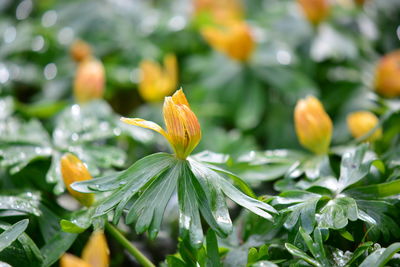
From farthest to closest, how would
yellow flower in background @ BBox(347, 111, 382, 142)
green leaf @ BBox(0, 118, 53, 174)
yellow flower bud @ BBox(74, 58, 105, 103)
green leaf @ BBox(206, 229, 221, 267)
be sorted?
yellow flower bud @ BBox(74, 58, 105, 103) < yellow flower in background @ BBox(347, 111, 382, 142) < green leaf @ BBox(0, 118, 53, 174) < green leaf @ BBox(206, 229, 221, 267)

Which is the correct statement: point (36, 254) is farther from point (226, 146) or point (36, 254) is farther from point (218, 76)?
point (218, 76)

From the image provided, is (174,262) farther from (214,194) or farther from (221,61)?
(221,61)

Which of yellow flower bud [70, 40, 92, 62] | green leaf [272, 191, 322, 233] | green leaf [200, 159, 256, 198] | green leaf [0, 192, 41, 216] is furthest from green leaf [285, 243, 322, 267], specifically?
yellow flower bud [70, 40, 92, 62]

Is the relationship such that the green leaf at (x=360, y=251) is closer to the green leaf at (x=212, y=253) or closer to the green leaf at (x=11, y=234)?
the green leaf at (x=212, y=253)

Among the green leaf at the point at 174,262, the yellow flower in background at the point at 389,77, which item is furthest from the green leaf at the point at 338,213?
the yellow flower in background at the point at 389,77

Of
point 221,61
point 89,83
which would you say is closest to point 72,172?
point 89,83

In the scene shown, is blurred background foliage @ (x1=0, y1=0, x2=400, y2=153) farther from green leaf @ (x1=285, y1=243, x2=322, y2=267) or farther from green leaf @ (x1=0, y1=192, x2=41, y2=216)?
green leaf @ (x1=285, y1=243, x2=322, y2=267)
